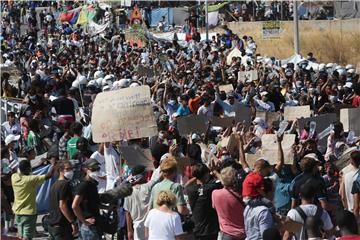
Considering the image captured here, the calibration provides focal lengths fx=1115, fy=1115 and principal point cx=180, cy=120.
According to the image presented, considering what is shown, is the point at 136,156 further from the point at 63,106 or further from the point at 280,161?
the point at 63,106

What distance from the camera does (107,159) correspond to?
12891mm

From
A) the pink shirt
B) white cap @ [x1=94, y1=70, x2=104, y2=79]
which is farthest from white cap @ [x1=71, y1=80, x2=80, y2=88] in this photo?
the pink shirt

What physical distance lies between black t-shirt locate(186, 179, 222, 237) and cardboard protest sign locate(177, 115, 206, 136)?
4368mm

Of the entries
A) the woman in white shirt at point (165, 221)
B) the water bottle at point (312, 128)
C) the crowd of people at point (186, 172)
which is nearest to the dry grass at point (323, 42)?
the crowd of people at point (186, 172)

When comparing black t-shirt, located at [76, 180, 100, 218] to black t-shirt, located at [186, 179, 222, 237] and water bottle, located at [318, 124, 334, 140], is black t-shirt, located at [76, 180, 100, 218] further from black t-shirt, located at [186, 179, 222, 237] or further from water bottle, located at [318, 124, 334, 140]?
water bottle, located at [318, 124, 334, 140]

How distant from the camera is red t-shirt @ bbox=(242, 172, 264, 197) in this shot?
9539 mm

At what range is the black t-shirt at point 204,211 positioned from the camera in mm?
10414

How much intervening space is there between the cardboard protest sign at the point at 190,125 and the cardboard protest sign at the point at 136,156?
99.9 inches

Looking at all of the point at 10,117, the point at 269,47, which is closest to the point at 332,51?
the point at 269,47

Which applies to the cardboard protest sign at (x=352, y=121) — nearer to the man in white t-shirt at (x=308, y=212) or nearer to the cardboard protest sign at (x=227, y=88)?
the cardboard protest sign at (x=227, y=88)

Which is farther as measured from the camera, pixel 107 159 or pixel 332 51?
pixel 332 51

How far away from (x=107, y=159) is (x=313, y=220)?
185 inches

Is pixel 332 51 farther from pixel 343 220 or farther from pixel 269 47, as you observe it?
pixel 343 220

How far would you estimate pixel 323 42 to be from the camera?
142ft
